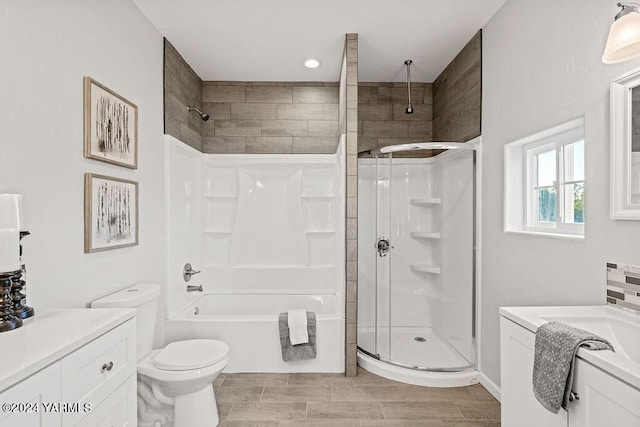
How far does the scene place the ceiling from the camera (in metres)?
2.50

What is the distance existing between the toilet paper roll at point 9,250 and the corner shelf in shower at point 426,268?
3083 mm

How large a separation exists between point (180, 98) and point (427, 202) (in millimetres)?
2404

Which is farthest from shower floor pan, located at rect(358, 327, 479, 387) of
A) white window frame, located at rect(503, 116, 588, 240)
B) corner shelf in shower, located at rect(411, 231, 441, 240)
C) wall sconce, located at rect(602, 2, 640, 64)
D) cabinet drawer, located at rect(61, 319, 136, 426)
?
wall sconce, located at rect(602, 2, 640, 64)

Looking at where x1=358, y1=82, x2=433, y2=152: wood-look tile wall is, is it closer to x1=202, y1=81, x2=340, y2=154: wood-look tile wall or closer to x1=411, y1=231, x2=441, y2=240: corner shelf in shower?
x1=202, y1=81, x2=340, y2=154: wood-look tile wall

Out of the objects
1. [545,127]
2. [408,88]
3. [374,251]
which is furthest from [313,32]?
[374,251]

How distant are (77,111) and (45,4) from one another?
0.47m

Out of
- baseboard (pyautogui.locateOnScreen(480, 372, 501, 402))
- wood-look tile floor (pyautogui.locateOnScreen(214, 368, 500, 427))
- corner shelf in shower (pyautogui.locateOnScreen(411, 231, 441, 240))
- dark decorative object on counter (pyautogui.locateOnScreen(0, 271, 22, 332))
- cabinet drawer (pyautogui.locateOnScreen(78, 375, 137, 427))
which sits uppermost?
corner shelf in shower (pyautogui.locateOnScreen(411, 231, 441, 240))

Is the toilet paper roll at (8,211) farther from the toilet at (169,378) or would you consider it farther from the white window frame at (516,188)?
the white window frame at (516,188)

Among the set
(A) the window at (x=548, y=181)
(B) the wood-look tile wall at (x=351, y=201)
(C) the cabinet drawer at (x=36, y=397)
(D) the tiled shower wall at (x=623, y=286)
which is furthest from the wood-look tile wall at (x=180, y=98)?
(D) the tiled shower wall at (x=623, y=286)

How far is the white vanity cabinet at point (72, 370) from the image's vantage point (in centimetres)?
100

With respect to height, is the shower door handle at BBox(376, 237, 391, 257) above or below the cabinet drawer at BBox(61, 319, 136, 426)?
above

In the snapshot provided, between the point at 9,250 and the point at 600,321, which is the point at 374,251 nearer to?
the point at 600,321

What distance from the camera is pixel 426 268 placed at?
11.8 feet

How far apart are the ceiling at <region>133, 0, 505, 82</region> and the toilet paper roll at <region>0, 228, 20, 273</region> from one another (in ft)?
6.09
